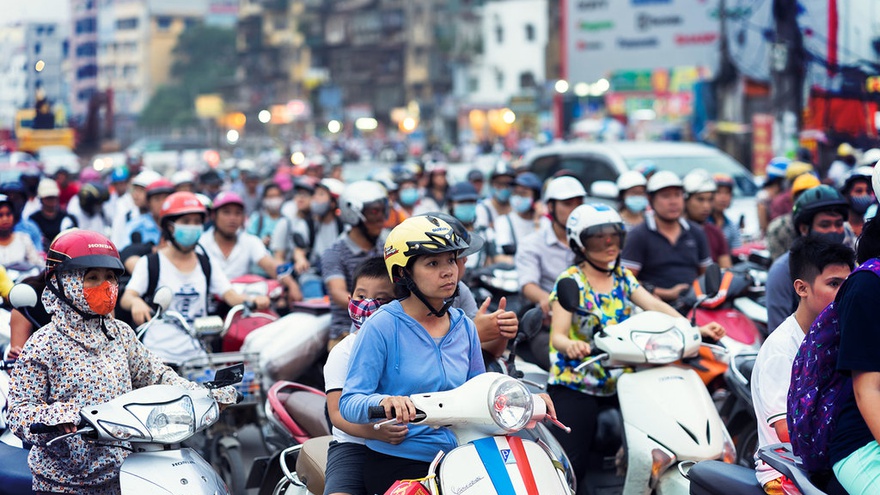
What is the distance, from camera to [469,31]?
9175 centimetres

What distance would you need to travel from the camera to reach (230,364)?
816 centimetres

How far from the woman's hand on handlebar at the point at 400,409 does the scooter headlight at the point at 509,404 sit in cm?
27

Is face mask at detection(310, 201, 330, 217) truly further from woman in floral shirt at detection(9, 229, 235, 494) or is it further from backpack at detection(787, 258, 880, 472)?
backpack at detection(787, 258, 880, 472)

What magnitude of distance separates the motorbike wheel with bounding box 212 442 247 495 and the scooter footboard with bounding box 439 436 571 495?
3296 millimetres

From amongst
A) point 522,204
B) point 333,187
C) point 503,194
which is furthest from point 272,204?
point 522,204

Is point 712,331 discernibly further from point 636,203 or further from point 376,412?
point 636,203

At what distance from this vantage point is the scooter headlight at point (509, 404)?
4312 mm

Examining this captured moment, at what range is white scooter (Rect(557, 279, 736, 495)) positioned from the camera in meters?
5.86

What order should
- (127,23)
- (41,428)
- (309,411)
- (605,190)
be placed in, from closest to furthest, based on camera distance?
(41,428)
(309,411)
(605,190)
(127,23)

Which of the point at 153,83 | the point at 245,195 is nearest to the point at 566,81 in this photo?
the point at 245,195

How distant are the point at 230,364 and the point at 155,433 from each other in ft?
10.5

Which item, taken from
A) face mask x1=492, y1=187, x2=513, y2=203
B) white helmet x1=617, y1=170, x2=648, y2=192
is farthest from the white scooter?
face mask x1=492, y1=187, x2=513, y2=203

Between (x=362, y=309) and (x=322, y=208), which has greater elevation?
(x=362, y=309)

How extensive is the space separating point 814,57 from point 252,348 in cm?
1607
